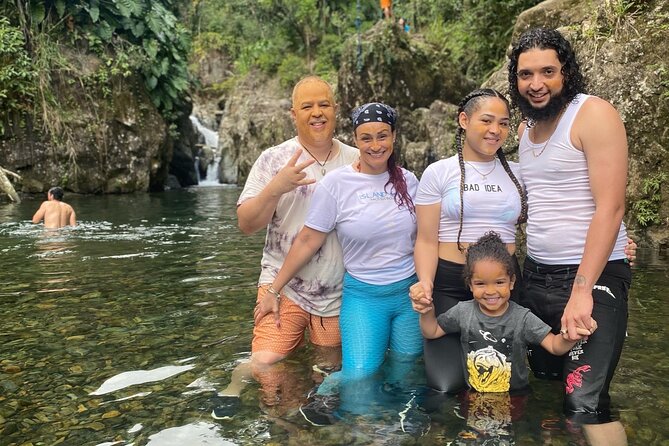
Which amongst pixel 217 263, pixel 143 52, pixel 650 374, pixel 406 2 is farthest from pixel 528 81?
pixel 406 2

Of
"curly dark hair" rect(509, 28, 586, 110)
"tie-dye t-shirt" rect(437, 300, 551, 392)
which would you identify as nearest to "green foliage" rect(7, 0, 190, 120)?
"tie-dye t-shirt" rect(437, 300, 551, 392)

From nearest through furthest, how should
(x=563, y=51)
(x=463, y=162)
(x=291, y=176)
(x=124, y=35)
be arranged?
(x=563, y=51)
(x=463, y=162)
(x=291, y=176)
(x=124, y=35)

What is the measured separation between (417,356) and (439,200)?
46.1 inches

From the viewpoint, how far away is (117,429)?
371 cm

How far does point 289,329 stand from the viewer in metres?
4.50

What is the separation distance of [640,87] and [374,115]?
247 inches

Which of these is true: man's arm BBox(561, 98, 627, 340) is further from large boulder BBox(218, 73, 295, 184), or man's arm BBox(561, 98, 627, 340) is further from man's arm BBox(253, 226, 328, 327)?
large boulder BBox(218, 73, 295, 184)

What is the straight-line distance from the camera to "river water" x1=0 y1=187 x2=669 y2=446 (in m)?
3.56

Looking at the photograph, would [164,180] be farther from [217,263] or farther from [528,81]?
[528,81]

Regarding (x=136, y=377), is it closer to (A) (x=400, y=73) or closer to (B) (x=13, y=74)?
(A) (x=400, y=73)

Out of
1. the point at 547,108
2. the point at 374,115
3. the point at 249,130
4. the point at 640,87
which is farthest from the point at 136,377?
the point at 249,130

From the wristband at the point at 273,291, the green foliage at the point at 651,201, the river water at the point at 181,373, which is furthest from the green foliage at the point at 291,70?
the wristband at the point at 273,291

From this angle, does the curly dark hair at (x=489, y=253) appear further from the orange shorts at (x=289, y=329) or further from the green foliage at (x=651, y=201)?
the green foliage at (x=651, y=201)

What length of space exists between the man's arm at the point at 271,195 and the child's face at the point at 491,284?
1183 mm
